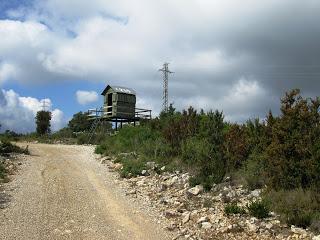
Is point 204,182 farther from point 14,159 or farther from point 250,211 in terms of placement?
point 14,159

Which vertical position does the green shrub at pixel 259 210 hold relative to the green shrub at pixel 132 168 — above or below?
below

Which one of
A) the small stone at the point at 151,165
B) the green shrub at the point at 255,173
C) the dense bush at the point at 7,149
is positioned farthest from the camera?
the dense bush at the point at 7,149

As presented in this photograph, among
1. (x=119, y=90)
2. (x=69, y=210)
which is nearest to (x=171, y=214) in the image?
(x=69, y=210)

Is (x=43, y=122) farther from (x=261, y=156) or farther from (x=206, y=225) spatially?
(x=206, y=225)

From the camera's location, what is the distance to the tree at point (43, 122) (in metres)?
52.7

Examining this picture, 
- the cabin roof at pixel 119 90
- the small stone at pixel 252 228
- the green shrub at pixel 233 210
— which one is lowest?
the small stone at pixel 252 228

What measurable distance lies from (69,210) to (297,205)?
6.60m

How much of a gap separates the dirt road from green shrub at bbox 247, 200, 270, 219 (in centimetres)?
249

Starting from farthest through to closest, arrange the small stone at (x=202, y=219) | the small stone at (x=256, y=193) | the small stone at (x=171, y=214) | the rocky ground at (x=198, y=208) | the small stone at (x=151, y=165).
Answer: the small stone at (x=151, y=165), the small stone at (x=256, y=193), the small stone at (x=171, y=214), the small stone at (x=202, y=219), the rocky ground at (x=198, y=208)

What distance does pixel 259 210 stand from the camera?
12242mm

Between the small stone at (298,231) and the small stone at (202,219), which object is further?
the small stone at (202,219)

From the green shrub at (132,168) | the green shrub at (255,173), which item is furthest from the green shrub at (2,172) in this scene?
the green shrub at (255,173)

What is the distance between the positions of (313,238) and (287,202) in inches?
85.2

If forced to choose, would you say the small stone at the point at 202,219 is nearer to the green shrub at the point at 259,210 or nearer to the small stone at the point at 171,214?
the small stone at the point at 171,214
